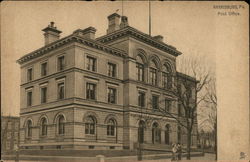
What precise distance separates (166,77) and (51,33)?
507 centimetres

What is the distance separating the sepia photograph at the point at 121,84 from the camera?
40.3 ft

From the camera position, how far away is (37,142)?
1266 centimetres

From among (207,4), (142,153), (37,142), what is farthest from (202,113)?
(37,142)

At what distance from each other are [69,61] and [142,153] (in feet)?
14.5

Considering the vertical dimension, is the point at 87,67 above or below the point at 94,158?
above

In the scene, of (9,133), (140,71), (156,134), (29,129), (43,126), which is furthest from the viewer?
(140,71)

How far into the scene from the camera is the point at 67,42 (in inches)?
527

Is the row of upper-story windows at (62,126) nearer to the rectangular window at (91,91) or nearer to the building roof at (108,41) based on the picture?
the rectangular window at (91,91)

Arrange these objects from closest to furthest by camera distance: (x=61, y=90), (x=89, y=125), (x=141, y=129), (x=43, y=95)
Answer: (x=61, y=90) → (x=89, y=125) → (x=43, y=95) → (x=141, y=129)

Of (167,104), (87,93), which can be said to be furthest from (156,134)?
(87,93)

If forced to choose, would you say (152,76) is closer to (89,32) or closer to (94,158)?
(89,32)

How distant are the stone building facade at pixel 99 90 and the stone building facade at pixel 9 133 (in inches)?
9.6

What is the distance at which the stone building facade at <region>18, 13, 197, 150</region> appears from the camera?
12.7 metres

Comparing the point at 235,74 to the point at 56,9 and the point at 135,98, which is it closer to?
the point at 135,98
